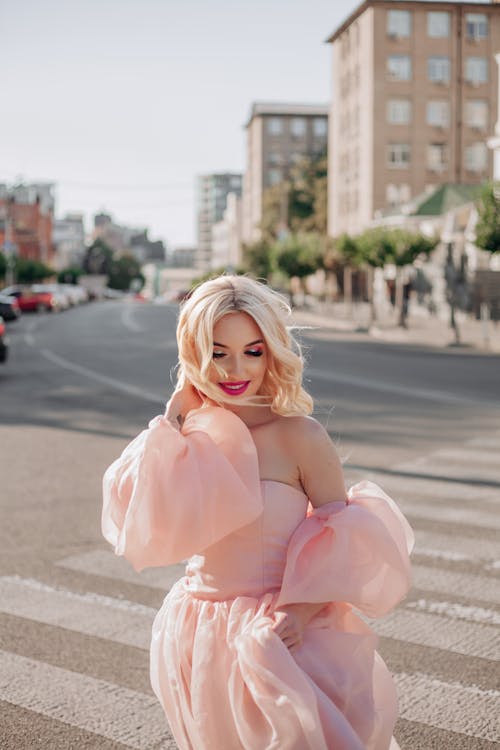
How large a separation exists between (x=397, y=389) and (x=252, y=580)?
13.3m

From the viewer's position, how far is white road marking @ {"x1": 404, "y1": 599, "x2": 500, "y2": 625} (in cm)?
493

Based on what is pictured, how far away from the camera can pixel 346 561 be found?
2561 mm

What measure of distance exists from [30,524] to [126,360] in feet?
50.1

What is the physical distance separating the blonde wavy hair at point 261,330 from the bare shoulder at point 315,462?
0.21 feet

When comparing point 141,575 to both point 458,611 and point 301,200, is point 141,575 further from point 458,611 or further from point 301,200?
point 301,200

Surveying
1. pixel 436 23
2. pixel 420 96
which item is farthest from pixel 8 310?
pixel 436 23

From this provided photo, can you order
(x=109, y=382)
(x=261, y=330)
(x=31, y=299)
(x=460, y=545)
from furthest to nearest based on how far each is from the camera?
1. (x=31, y=299)
2. (x=109, y=382)
3. (x=460, y=545)
4. (x=261, y=330)

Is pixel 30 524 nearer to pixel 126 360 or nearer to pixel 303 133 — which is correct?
pixel 126 360

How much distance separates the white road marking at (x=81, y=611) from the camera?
4.76 meters

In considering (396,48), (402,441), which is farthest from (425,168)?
(402,441)

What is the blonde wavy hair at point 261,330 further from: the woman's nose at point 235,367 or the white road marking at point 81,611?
the white road marking at point 81,611

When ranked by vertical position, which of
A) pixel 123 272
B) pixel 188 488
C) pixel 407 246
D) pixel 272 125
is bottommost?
pixel 123 272

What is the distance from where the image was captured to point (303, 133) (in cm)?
12538

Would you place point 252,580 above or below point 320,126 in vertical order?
below
